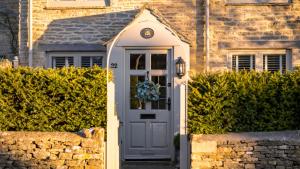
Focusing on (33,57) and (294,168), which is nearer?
(294,168)

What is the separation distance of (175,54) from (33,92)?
13.0 feet

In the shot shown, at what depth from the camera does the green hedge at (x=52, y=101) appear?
1218cm

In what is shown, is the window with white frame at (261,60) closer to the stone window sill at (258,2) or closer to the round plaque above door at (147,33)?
the stone window sill at (258,2)

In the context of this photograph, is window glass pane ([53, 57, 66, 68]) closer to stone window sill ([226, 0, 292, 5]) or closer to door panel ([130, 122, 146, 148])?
door panel ([130, 122, 146, 148])

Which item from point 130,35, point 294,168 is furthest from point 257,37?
point 294,168

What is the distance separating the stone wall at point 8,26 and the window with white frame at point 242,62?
677 cm

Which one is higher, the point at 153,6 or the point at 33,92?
the point at 153,6

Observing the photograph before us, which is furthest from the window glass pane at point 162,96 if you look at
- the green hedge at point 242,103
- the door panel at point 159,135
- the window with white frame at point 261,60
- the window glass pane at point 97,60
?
the green hedge at point 242,103

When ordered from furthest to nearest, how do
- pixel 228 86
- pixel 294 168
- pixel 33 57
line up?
pixel 33 57 → pixel 228 86 → pixel 294 168

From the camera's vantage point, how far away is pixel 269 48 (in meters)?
15.0

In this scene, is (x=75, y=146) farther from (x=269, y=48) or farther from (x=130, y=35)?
(x=269, y=48)

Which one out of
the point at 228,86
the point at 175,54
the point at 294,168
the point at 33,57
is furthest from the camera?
the point at 33,57

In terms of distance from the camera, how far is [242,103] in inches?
473

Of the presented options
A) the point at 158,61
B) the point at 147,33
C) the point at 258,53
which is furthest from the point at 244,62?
the point at 147,33
